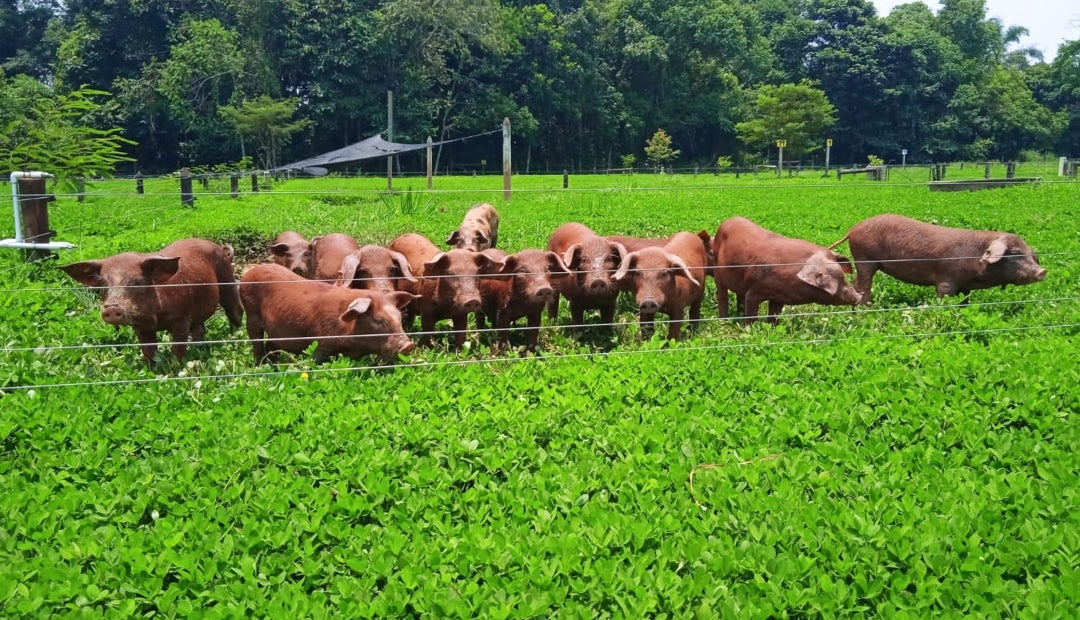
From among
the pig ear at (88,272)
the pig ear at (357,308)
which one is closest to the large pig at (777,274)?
the pig ear at (357,308)

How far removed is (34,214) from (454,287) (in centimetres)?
551

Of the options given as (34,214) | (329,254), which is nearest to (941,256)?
(329,254)

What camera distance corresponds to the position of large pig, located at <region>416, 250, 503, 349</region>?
7371 millimetres

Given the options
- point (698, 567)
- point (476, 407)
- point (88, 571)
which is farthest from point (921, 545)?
point (88, 571)

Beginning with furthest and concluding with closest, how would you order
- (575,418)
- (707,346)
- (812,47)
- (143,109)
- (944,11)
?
(944,11) < (812,47) < (143,109) < (707,346) < (575,418)

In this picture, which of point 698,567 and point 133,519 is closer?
point 698,567

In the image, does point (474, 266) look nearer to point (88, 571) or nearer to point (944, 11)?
point (88, 571)

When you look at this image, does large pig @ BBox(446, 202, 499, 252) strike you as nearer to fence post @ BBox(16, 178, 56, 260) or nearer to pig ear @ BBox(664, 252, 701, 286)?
pig ear @ BBox(664, 252, 701, 286)

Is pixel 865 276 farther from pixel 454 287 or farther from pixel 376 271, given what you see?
pixel 376 271

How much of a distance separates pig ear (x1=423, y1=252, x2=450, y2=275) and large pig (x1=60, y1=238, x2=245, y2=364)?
5.57 feet

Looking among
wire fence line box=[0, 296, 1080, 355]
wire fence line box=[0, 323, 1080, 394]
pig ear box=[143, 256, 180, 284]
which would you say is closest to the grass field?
wire fence line box=[0, 323, 1080, 394]

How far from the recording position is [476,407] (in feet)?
18.5

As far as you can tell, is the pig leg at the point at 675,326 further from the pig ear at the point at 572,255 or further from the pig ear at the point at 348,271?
the pig ear at the point at 348,271

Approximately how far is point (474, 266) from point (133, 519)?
4159 mm
